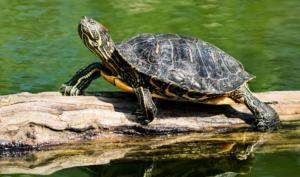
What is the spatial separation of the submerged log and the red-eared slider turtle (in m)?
0.14

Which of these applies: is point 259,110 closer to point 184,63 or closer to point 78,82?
point 184,63

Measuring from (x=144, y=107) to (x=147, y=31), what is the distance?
5.42 meters

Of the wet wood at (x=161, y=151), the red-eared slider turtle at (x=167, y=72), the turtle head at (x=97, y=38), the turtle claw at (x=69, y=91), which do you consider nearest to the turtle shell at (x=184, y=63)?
the red-eared slider turtle at (x=167, y=72)

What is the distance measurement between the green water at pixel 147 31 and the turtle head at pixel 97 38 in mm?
1072

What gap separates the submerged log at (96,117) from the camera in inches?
206

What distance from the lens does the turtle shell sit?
5516mm

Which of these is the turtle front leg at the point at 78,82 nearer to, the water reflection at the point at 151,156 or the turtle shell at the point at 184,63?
the turtle shell at the point at 184,63

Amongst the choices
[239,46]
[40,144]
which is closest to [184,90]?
[40,144]

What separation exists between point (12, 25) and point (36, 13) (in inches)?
42.2

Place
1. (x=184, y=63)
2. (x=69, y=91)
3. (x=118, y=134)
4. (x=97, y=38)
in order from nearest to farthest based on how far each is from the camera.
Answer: (x=118, y=134)
(x=184, y=63)
(x=97, y=38)
(x=69, y=91)

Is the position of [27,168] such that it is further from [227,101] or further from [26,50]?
[26,50]

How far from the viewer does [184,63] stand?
5617 millimetres

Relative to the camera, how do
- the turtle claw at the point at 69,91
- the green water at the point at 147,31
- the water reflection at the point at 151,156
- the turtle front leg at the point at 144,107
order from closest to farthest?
1. the water reflection at the point at 151,156
2. the turtle front leg at the point at 144,107
3. the turtle claw at the point at 69,91
4. the green water at the point at 147,31

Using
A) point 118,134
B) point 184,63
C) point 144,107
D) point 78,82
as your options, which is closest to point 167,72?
point 184,63
